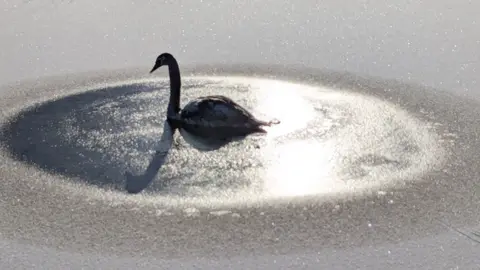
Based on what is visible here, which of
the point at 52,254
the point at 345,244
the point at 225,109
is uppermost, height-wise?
the point at 225,109

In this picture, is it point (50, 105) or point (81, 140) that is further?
point (50, 105)

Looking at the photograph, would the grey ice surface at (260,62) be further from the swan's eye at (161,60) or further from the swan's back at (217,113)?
the swan's back at (217,113)

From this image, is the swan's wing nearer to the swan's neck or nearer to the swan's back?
the swan's back

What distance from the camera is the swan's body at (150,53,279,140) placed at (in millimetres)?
7867

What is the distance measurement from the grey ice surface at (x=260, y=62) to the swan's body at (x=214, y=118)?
170 cm

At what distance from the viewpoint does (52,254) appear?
564cm

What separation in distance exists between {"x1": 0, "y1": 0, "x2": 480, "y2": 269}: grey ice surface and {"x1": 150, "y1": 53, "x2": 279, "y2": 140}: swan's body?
1.70 m

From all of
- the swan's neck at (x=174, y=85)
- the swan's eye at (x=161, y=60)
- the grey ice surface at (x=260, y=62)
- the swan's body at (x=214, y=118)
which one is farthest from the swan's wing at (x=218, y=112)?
the grey ice surface at (x=260, y=62)

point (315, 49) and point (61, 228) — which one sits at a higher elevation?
point (315, 49)

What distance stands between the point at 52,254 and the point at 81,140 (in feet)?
7.07

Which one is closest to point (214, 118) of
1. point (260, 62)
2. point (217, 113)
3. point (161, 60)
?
point (217, 113)

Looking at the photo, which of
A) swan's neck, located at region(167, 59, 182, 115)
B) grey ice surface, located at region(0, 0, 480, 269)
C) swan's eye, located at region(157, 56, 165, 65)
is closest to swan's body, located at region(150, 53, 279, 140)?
swan's neck, located at region(167, 59, 182, 115)

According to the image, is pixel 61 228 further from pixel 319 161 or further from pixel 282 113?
pixel 282 113

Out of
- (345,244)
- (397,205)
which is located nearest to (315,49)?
(397,205)
